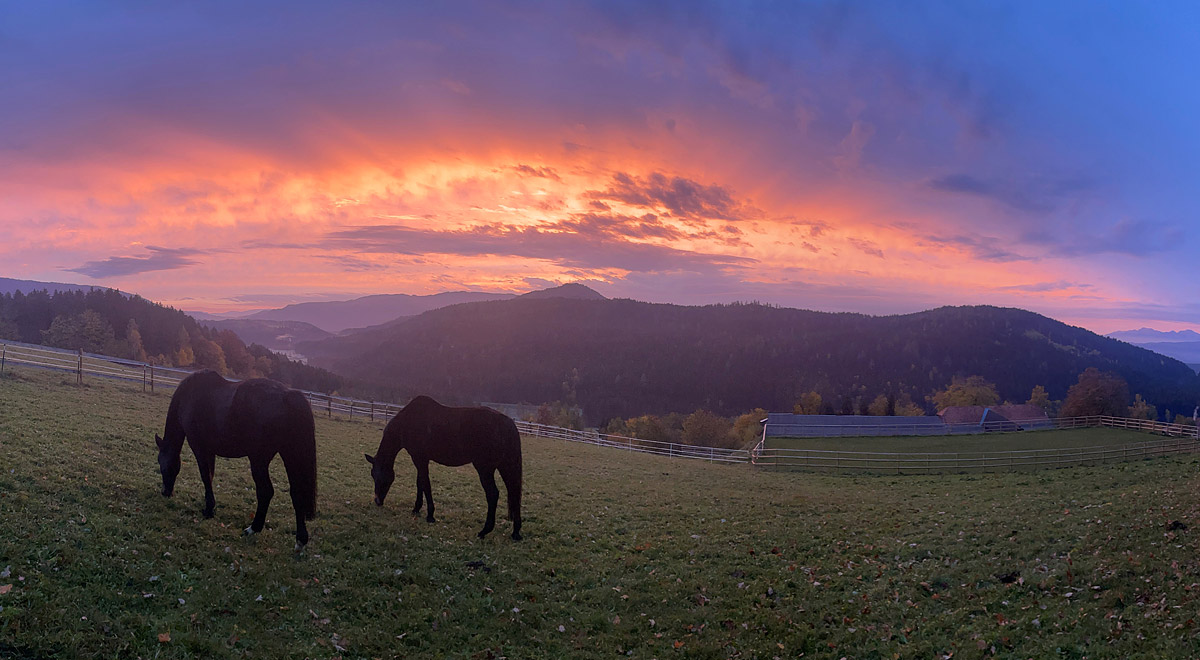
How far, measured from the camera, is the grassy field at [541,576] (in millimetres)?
6887

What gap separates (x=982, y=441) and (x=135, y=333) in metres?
89.9

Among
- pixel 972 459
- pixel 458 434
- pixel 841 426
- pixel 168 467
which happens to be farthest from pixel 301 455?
pixel 841 426

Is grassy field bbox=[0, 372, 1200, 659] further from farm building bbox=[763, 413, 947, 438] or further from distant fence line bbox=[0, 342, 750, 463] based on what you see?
farm building bbox=[763, 413, 947, 438]

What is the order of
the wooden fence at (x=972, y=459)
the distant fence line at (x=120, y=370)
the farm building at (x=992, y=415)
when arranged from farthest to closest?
1. the farm building at (x=992, y=415)
2. the wooden fence at (x=972, y=459)
3. the distant fence line at (x=120, y=370)

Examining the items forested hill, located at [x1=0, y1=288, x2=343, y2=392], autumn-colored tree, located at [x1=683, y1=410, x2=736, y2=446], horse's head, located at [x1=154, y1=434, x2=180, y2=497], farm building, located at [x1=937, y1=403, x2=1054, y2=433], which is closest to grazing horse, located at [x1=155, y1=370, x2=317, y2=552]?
horse's head, located at [x1=154, y1=434, x2=180, y2=497]

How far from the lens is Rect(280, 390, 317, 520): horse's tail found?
948 cm

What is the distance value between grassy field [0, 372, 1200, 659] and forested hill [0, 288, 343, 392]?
6026 cm

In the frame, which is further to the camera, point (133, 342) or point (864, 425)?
point (133, 342)

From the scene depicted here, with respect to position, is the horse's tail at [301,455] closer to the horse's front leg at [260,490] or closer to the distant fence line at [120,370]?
the horse's front leg at [260,490]

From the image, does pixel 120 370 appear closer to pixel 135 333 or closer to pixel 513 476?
pixel 513 476

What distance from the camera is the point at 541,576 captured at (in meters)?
10.1

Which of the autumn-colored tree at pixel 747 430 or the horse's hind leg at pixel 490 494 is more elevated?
the horse's hind leg at pixel 490 494

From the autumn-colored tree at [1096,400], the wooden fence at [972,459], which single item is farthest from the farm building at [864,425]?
the wooden fence at [972,459]

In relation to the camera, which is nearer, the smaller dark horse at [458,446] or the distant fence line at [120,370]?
the smaller dark horse at [458,446]
